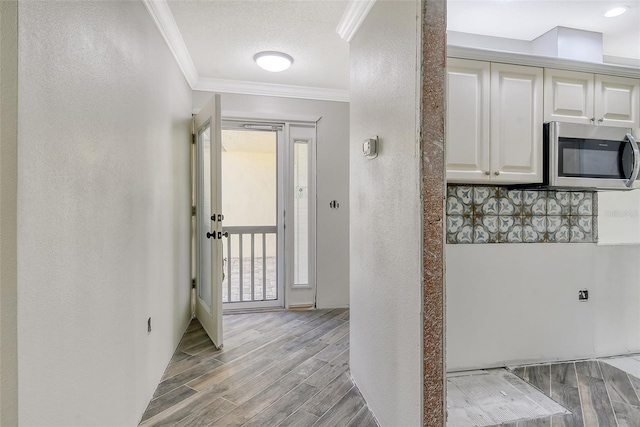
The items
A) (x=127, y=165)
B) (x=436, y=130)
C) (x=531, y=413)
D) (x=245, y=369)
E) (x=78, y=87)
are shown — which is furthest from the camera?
(x=245, y=369)

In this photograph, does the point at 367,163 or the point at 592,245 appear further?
the point at 592,245

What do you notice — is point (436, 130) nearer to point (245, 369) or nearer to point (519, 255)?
point (519, 255)

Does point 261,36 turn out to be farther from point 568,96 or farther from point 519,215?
point 519,215

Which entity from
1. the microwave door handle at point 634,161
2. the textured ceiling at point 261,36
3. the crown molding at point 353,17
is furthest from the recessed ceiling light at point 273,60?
the microwave door handle at point 634,161

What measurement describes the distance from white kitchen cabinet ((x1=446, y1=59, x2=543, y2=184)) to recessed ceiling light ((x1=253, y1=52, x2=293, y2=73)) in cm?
144

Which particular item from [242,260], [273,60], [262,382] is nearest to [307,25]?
[273,60]

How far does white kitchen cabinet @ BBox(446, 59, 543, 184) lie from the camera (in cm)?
215

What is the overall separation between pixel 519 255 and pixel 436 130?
171 centimetres

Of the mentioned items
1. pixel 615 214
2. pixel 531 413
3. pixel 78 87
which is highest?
pixel 78 87

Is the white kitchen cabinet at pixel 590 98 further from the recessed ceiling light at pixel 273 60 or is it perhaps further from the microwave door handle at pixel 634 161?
the recessed ceiling light at pixel 273 60

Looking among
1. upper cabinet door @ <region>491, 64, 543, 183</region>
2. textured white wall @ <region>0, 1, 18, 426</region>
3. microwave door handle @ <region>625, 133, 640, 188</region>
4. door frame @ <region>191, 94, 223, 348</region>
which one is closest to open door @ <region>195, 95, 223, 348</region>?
door frame @ <region>191, 94, 223, 348</region>

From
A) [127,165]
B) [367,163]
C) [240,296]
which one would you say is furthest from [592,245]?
[240,296]

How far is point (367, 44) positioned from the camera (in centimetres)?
203

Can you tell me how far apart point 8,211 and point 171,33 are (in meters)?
2.04
